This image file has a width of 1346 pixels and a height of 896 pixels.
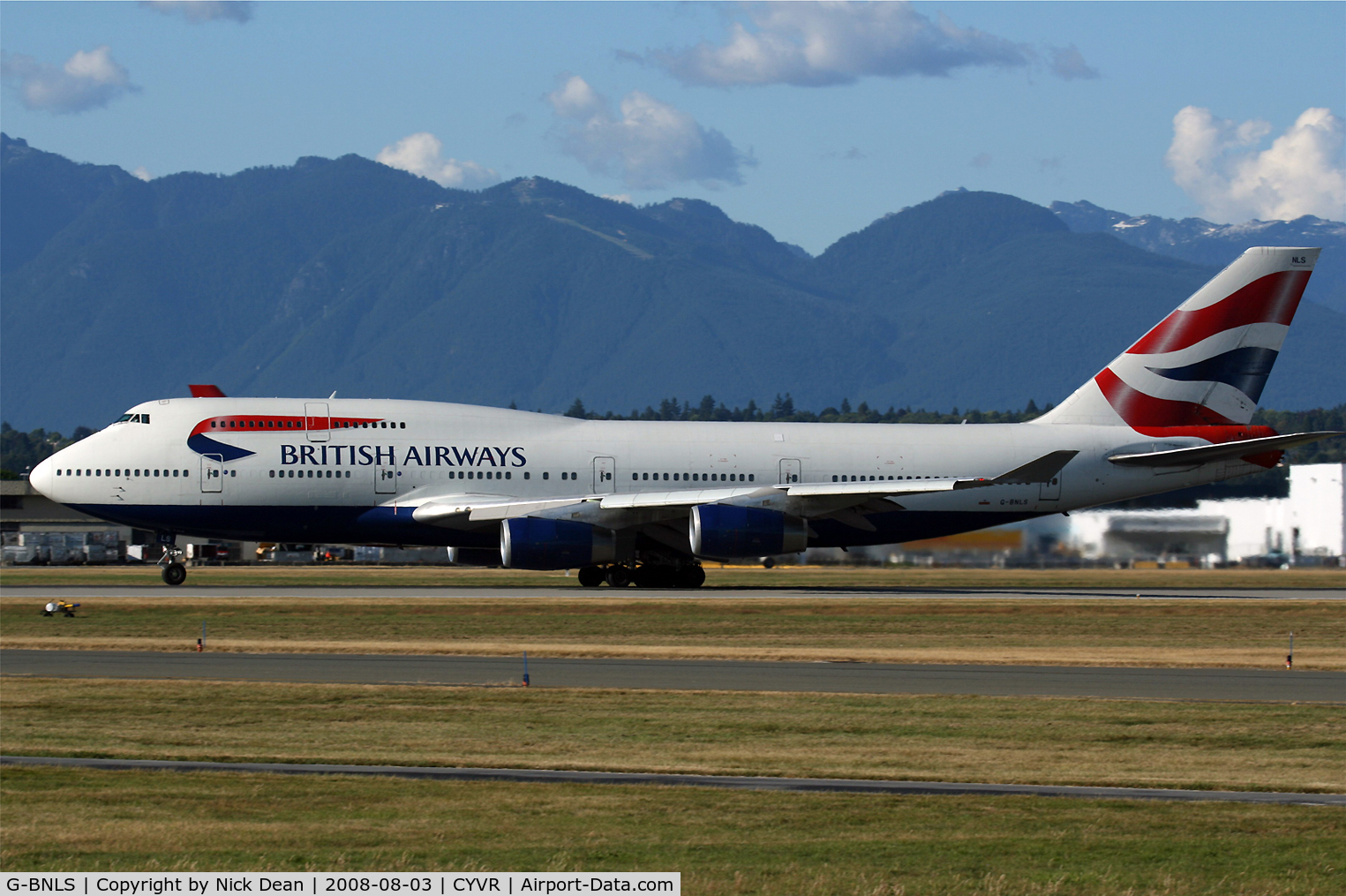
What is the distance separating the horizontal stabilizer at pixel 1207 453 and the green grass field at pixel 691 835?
98.9ft

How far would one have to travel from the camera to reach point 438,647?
27359mm

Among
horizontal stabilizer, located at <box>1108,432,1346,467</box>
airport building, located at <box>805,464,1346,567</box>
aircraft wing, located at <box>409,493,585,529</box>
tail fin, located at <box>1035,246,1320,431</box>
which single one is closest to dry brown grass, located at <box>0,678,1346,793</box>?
aircraft wing, located at <box>409,493,585,529</box>

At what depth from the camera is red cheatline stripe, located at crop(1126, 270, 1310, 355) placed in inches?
1809

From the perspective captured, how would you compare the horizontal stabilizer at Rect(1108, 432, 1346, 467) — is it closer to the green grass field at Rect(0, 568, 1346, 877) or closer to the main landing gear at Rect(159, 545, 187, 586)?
the green grass field at Rect(0, 568, 1346, 877)

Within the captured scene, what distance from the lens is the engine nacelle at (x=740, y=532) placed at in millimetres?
40406

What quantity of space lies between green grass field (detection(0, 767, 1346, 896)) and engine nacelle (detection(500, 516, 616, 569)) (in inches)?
1006

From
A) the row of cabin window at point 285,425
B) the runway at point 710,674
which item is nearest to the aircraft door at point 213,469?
the row of cabin window at point 285,425

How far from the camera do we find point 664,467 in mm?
44219

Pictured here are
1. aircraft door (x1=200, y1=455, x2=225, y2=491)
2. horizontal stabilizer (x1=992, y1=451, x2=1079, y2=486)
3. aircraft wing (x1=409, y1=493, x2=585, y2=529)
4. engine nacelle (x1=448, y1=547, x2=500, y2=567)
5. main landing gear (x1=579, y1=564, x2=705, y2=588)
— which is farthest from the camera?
engine nacelle (x1=448, y1=547, x2=500, y2=567)

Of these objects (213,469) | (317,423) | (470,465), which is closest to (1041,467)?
(470,465)

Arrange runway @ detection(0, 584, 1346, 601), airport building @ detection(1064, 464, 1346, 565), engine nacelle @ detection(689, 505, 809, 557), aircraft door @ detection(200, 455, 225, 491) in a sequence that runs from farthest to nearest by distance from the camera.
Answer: airport building @ detection(1064, 464, 1346, 565), aircraft door @ detection(200, 455, 225, 491), engine nacelle @ detection(689, 505, 809, 557), runway @ detection(0, 584, 1346, 601)

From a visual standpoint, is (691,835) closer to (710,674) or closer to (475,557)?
(710,674)

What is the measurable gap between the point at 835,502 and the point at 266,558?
45322mm

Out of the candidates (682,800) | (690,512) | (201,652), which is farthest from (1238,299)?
(682,800)
